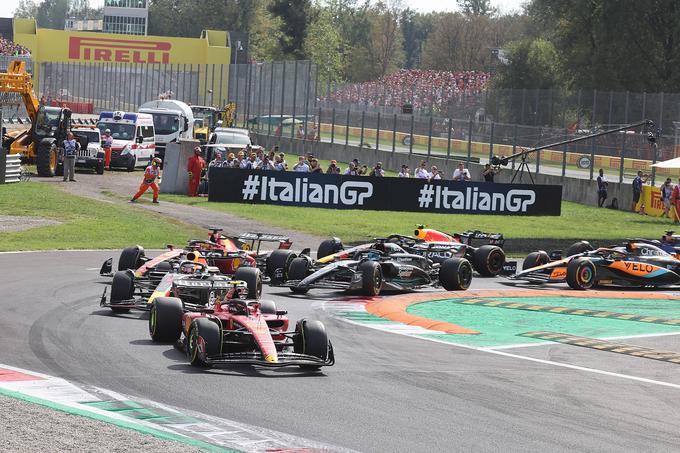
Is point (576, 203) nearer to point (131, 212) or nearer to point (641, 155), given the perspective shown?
point (641, 155)

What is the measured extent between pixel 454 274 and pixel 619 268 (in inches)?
155

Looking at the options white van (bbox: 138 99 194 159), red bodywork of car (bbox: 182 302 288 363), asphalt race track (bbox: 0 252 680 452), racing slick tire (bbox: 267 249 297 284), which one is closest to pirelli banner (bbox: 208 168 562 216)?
racing slick tire (bbox: 267 249 297 284)

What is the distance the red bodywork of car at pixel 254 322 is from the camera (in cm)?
1351

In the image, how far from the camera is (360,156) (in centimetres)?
5841

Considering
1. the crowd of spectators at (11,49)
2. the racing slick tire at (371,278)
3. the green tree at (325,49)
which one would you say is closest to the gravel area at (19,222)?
the racing slick tire at (371,278)

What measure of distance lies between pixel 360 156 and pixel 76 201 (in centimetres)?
2391

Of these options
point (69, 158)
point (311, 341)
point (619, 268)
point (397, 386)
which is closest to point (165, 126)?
point (69, 158)

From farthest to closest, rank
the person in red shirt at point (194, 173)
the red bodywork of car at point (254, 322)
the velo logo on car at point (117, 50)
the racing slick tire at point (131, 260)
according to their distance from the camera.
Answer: the velo logo on car at point (117, 50), the person in red shirt at point (194, 173), the racing slick tire at point (131, 260), the red bodywork of car at point (254, 322)

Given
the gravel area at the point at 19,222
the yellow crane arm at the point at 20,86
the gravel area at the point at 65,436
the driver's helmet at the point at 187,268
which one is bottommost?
the gravel area at the point at 65,436

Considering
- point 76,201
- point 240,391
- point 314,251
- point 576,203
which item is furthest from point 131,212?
point 240,391

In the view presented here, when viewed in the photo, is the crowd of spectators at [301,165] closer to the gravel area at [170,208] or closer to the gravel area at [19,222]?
the gravel area at [170,208]

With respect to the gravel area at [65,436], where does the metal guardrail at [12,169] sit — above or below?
above

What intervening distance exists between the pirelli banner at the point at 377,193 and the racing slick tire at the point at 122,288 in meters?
17.3

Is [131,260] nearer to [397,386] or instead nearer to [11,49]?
[397,386]
